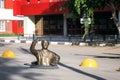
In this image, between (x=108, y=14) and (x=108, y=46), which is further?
(x=108, y=14)

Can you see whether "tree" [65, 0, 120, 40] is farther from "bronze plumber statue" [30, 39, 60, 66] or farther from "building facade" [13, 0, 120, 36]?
"bronze plumber statue" [30, 39, 60, 66]

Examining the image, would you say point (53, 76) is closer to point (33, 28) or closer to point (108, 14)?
point (108, 14)

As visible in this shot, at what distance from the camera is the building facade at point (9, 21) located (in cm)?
6725

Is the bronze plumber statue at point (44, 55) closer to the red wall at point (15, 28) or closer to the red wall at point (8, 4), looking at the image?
the red wall at point (15, 28)

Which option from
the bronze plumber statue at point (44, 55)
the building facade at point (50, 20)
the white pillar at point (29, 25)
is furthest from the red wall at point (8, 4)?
the bronze plumber statue at point (44, 55)

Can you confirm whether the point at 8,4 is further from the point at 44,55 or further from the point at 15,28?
the point at 44,55

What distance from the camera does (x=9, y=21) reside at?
67.6m

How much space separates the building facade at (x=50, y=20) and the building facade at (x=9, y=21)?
88.1 inches

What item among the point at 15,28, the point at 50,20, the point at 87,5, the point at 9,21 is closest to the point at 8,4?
the point at 9,21

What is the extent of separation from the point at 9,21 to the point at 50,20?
31.3 feet

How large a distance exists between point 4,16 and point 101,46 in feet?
120

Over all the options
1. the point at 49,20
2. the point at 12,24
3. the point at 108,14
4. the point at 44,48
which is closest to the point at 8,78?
the point at 44,48

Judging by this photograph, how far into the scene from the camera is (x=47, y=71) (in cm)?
1366

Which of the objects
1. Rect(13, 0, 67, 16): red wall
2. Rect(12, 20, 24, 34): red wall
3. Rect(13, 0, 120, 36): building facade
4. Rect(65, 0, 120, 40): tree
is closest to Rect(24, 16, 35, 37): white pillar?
Rect(13, 0, 120, 36): building facade
